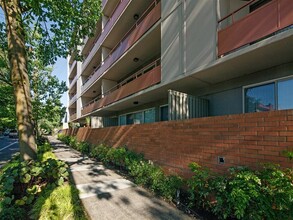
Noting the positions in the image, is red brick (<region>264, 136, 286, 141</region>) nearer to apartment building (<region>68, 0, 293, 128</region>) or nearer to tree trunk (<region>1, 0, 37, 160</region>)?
apartment building (<region>68, 0, 293, 128</region>)

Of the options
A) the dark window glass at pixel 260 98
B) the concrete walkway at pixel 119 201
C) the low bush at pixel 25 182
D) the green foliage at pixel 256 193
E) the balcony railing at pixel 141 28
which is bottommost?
the concrete walkway at pixel 119 201

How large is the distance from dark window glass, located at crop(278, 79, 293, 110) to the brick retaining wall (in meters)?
2.33

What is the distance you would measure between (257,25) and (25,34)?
8507mm

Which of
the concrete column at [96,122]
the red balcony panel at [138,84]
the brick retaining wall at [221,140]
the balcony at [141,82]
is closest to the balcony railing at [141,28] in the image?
the balcony at [141,82]

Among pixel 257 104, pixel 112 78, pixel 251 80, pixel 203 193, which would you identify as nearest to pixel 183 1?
pixel 251 80

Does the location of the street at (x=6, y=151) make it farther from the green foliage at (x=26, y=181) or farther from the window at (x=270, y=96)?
the window at (x=270, y=96)

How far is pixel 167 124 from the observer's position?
21.6ft

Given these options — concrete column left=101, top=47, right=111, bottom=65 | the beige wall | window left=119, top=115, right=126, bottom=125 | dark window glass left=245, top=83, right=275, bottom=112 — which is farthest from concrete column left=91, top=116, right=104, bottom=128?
dark window glass left=245, top=83, right=275, bottom=112

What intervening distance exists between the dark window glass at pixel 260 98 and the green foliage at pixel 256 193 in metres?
3.10

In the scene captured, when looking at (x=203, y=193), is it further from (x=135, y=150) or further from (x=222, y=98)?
(x=135, y=150)

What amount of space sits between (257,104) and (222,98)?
4.65ft

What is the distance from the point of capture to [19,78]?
6227 mm

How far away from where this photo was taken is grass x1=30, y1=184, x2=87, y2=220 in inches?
160

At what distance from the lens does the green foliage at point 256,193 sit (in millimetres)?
3008
